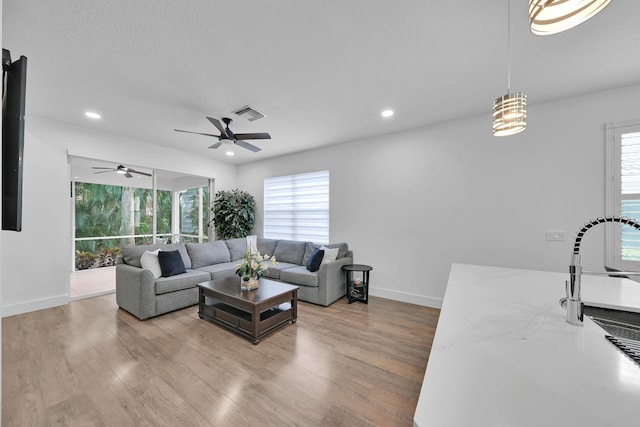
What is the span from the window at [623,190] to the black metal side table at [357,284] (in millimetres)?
2717

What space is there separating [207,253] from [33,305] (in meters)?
2.24

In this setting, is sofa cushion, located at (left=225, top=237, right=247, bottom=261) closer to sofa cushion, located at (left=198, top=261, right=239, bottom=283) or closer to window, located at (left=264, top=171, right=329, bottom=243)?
sofa cushion, located at (left=198, top=261, right=239, bottom=283)

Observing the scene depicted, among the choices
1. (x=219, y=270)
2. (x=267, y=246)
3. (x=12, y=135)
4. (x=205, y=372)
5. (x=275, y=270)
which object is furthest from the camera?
(x=267, y=246)

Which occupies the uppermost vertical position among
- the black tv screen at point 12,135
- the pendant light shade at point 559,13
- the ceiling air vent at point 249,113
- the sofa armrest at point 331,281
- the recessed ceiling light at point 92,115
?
the recessed ceiling light at point 92,115

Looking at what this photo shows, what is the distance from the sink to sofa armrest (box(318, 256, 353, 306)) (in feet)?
8.80

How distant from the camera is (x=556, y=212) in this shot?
2900mm

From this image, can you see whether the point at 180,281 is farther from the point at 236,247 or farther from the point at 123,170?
the point at 123,170

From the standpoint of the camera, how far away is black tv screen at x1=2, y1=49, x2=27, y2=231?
114cm

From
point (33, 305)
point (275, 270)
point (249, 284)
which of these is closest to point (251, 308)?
point (249, 284)

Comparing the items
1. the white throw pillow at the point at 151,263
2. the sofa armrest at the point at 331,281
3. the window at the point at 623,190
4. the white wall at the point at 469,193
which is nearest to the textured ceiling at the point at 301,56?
the white wall at the point at 469,193

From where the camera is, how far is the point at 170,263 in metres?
3.47

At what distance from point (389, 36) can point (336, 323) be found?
9.88 ft

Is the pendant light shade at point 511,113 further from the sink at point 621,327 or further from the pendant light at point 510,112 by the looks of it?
the sink at point 621,327

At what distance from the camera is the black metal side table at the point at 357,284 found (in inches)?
150
